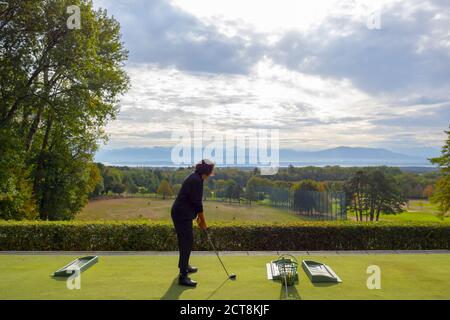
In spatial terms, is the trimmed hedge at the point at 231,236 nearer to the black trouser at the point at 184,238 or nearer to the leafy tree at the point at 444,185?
the black trouser at the point at 184,238

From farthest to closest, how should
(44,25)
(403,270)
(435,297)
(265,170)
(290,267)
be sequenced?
1. (265,170)
2. (44,25)
3. (403,270)
4. (290,267)
5. (435,297)

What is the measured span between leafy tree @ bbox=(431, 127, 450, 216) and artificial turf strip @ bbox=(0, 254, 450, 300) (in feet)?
77.0

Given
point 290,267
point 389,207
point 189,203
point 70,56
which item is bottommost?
point 389,207

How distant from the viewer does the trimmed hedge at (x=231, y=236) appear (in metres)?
11.3

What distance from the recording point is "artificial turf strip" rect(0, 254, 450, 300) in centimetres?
586

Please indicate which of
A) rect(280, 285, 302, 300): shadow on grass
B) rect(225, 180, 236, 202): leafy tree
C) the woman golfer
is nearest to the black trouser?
the woman golfer

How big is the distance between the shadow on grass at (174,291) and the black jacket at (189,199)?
1.07 m

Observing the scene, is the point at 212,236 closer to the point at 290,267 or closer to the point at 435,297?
the point at 290,267

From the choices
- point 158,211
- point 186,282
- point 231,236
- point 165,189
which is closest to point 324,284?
point 186,282

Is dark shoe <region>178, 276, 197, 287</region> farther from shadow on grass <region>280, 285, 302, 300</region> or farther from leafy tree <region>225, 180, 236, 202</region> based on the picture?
leafy tree <region>225, 180, 236, 202</region>

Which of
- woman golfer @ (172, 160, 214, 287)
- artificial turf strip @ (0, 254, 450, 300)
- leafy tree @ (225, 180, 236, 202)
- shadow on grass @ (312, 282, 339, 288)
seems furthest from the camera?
leafy tree @ (225, 180, 236, 202)
